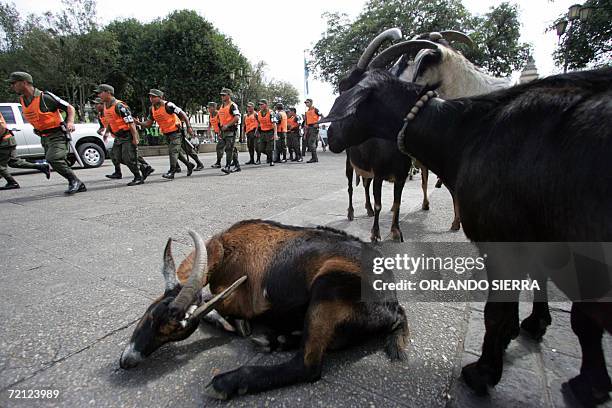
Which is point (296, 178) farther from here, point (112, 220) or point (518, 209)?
point (518, 209)

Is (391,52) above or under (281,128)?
Answer: under

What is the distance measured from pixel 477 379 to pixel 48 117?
8243 millimetres

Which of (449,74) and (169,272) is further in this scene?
(449,74)

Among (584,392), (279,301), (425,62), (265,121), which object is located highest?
(265,121)

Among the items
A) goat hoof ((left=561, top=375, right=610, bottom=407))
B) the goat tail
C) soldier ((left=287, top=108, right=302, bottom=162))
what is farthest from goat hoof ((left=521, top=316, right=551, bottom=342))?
soldier ((left=287, top=108, right=302, bottom=162))

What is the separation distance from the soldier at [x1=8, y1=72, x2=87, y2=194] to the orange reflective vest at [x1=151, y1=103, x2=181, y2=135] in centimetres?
233

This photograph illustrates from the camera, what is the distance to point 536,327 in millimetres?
1910

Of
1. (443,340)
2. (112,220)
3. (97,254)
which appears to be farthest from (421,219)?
(112,220)

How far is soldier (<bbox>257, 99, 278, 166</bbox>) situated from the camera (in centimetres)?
1222

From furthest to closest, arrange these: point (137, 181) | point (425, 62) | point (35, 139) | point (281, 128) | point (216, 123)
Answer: point (281, 128) → point (216, 123) → point (35, 139) → point (137, 181) → point (425, 62)

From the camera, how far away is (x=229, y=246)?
7.09 feet

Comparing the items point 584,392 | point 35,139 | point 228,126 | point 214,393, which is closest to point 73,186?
point 228,126

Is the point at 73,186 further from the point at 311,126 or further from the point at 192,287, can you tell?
the point at 311,126

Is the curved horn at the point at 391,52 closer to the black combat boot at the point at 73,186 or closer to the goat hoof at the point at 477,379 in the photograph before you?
the goat hoof at the point at 477,379
